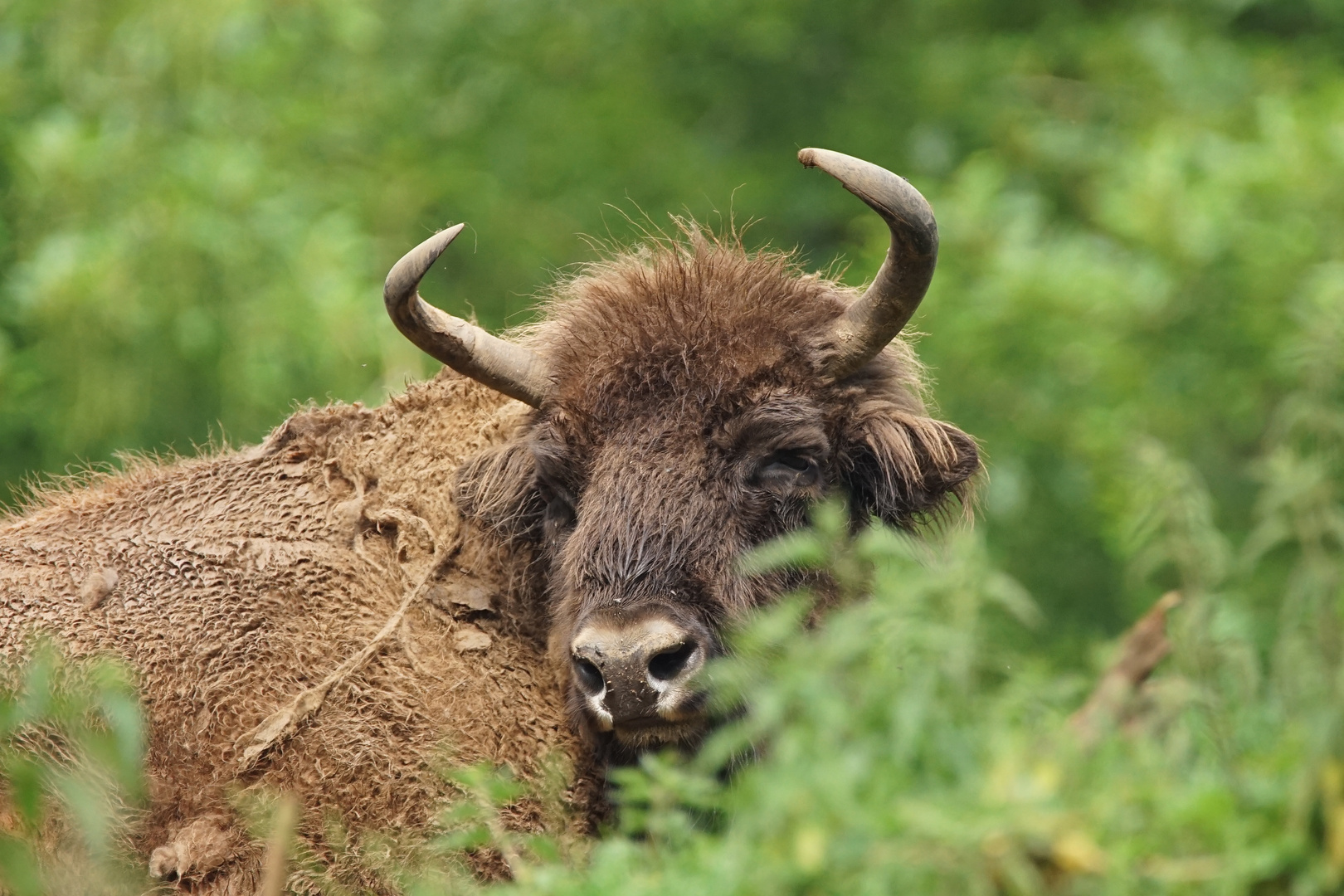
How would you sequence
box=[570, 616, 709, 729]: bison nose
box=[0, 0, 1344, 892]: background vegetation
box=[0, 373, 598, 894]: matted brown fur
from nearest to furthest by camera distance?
box=[0, 0, 1344, 892]: background vegetation < box=[570, 616, 709, 729]: bison nose < box=[0, 373, 598, 894]: matted brown fur

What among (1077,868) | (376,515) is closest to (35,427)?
(376,515)

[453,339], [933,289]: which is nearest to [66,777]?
[453,339]

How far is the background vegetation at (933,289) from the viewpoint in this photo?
2.76 meters

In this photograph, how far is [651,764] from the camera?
9.89 feet

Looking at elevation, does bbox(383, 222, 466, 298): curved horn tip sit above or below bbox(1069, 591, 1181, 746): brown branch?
above

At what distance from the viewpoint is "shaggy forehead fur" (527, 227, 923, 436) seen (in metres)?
5.46

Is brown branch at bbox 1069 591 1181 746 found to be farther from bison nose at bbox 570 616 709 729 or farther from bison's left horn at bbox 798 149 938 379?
bison's left horn at bbox 798 149 938 379

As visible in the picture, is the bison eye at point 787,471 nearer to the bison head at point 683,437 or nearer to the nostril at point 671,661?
the bison head at point 683,437

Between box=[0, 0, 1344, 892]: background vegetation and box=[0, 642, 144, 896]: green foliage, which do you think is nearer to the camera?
box=[0, 0, 1344, 892]: background vegetation

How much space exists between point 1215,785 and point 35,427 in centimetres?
1094

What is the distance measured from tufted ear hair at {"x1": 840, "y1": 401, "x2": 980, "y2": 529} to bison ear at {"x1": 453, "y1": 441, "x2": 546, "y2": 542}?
3.51 feet

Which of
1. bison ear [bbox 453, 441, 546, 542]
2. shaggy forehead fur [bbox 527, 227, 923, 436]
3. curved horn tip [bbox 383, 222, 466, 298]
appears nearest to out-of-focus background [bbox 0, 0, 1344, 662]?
shaggy forehead fur [bbox 527, 227, 923, 436]

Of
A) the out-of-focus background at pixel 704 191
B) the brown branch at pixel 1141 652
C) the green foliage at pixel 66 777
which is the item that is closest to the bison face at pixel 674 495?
the brown branch at pixel 1141 652

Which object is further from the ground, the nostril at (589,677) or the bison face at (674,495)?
the bison face at (674,495)
